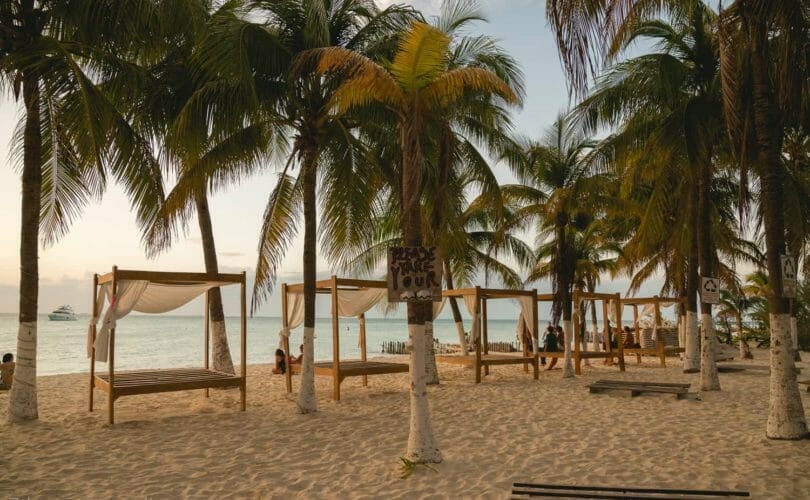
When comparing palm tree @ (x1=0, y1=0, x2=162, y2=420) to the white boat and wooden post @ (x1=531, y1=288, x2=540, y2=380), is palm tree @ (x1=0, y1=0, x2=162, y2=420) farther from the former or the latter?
the white boat

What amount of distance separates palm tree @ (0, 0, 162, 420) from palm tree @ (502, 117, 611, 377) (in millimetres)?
8363

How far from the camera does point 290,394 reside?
11977mm

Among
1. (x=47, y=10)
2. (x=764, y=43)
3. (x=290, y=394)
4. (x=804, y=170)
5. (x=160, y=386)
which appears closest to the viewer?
(x=764, y=43)

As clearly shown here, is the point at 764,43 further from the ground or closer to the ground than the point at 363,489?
further from the ground

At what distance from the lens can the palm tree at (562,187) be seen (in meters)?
14.5

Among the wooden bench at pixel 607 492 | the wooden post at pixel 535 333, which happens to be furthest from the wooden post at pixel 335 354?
the wooden bench at pixel 607 492

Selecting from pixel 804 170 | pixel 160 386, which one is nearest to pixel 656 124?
pixel 804 170

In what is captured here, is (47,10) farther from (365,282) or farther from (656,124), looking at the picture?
(656,124)

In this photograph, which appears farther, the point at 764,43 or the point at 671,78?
the point at 671,78

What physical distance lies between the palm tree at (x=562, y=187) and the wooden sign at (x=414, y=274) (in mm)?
8472

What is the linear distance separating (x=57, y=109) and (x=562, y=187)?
12180 millimetres

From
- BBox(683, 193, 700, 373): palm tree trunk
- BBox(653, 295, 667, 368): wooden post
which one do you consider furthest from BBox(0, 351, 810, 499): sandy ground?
BBox(653, 295, 667, 368): wooden post

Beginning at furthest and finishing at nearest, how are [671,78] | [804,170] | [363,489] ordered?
[804,170] → [671,78] → [363,489]

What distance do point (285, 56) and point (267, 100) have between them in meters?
0.77
